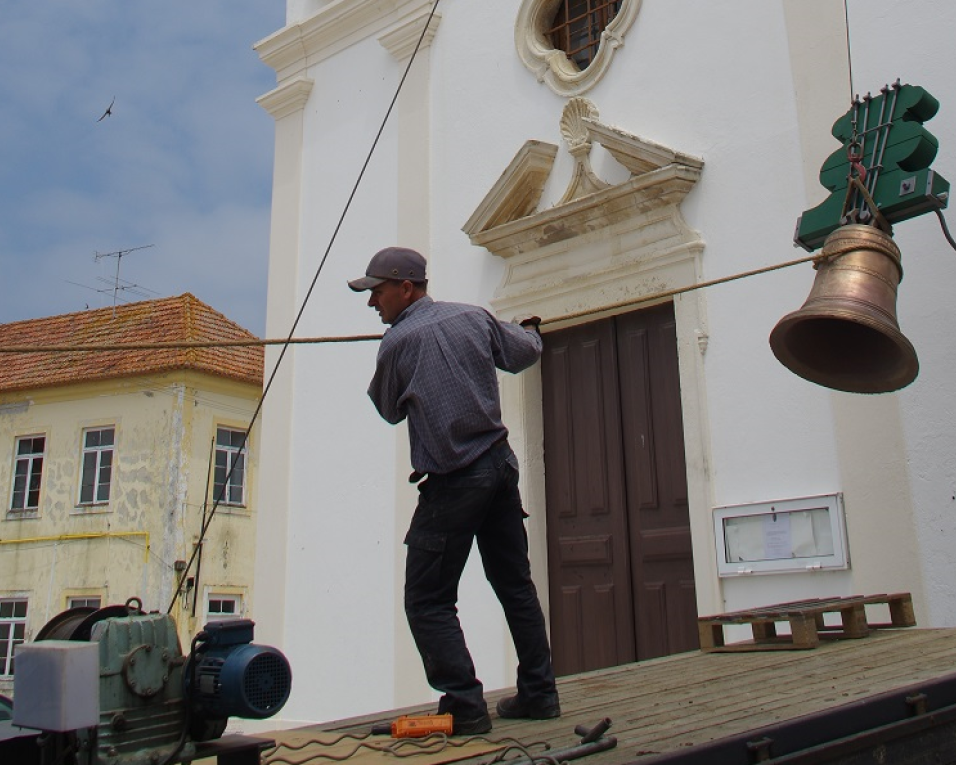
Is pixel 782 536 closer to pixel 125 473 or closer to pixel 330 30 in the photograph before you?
pixel 330 30

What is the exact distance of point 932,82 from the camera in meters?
5.77

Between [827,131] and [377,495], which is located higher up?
[827,131]

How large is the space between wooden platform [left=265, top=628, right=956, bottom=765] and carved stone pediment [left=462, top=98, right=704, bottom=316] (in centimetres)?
278

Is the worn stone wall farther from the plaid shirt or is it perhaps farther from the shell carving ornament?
the plaid shirt

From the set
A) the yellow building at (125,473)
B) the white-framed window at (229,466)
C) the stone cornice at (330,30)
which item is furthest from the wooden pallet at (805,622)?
the white-framed window at (229,466)

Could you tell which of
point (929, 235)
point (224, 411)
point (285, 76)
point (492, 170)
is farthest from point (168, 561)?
point (929, 235)

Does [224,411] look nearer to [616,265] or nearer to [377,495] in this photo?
[377,495]

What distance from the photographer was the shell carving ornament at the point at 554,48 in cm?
736

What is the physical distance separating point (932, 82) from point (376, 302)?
3609 millimetres

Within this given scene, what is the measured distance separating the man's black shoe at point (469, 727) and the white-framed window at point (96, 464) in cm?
1764

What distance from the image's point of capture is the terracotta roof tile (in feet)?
63.8

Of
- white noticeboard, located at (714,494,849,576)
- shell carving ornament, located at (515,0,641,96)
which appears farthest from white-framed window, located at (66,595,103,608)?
white noticeboard, located at (714,494,849,576)

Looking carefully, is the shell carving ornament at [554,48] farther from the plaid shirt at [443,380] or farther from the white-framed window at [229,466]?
the white-framed window at [229,466]

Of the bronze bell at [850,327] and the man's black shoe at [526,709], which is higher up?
the bronze bell at [850,327]
